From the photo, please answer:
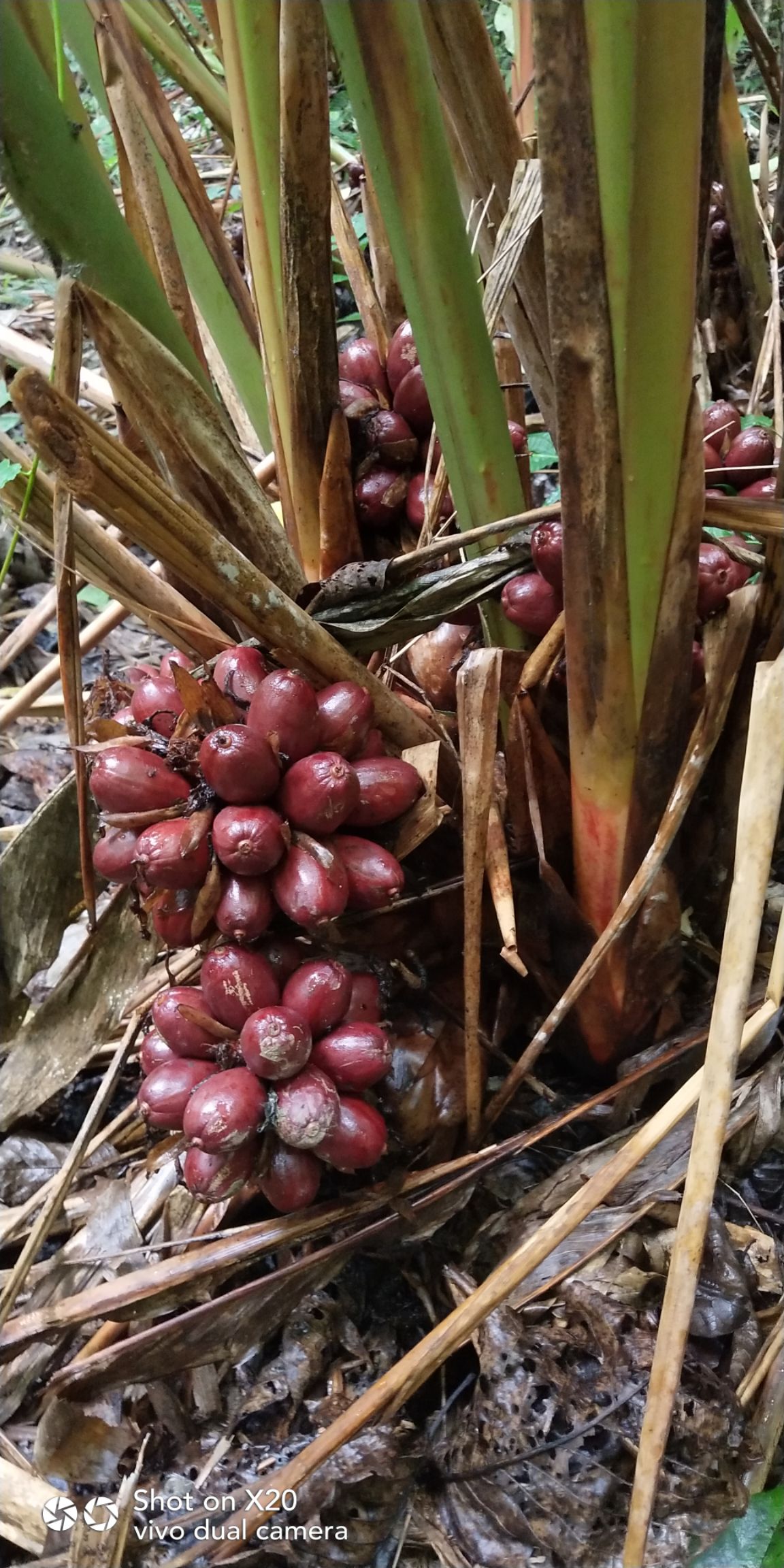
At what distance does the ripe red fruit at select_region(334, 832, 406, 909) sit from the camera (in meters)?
0.76

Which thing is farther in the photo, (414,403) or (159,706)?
(414,403)

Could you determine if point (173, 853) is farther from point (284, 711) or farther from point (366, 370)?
point (366, 370)

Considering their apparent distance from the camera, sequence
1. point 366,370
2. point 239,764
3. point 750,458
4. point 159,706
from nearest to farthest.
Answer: point 239,764, point 159,706, point 750,458, point 366,370

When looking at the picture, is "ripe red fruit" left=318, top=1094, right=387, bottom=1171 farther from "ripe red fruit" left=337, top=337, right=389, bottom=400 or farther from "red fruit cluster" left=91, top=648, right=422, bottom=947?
"ripe red fruit" left=337, top=337, right=389, bottom=400

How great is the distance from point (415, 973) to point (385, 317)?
0.79 meters

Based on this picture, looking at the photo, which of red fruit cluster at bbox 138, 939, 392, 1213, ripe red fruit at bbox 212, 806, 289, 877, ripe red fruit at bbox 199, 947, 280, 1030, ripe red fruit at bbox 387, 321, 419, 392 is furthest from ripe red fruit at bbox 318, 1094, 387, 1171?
ripe red fruit at bbox 387, 321, 419, 392

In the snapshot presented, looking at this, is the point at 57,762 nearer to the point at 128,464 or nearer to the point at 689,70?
the point at 128,464

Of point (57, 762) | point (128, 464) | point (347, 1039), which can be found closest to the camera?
point (128, 464)

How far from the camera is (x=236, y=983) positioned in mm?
747

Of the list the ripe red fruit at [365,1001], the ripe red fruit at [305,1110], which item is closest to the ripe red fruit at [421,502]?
the ripe red fruit at [365,1001]

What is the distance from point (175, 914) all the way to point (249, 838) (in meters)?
0.12

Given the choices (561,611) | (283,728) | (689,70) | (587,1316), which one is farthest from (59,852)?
(689,70)

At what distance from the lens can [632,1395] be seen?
2.63 feet

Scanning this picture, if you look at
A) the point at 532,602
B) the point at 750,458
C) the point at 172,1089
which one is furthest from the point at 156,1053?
the point at 750,458
